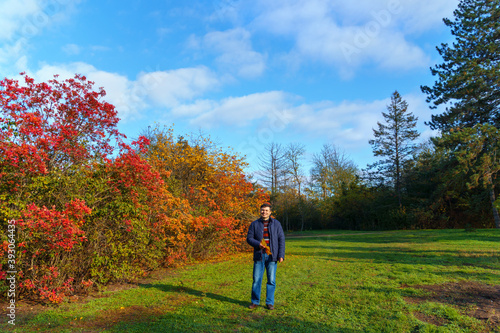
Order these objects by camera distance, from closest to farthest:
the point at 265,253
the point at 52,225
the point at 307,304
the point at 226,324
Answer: the point at 226,324
the point at 52,225
the point at 307,304
the point at 265,253

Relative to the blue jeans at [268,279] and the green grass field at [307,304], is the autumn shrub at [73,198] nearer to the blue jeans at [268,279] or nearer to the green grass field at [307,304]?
the green grass field at [307,304]

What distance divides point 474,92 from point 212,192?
17371 mm

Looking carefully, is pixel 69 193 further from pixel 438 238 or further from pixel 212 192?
pixel 438 238

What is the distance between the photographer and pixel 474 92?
1856 centimetres

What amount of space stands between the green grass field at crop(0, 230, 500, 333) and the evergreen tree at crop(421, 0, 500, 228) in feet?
34.5

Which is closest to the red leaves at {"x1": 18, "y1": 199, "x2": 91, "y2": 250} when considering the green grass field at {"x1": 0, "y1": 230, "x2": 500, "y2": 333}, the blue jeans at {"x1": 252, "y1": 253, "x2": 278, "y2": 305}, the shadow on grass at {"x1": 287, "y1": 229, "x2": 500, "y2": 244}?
the green grass field at {"x1": 0, "y1": 230, "x2": 500, "y2": 333}

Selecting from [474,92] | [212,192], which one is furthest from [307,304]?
[474,92]

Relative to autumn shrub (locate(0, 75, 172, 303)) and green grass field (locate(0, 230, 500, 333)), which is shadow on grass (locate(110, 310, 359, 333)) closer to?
green grass field (locate(0, 230, 500, 333))

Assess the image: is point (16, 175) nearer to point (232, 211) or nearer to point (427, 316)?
point (427, 316)

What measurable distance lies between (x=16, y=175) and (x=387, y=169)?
37.2 m

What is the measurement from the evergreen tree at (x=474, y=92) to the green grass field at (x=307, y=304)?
1053cm

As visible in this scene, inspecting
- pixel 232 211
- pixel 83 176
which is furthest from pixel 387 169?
pixel 83 176

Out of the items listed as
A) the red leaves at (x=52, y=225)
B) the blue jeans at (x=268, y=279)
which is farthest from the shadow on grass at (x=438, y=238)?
the red leaves at (x=52, y=225)

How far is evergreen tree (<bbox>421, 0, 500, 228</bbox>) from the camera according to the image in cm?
1631
